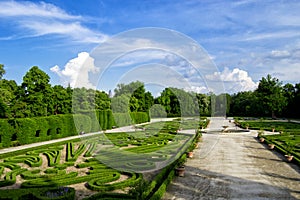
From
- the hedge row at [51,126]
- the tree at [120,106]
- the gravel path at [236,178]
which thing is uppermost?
the tree at [120,106]

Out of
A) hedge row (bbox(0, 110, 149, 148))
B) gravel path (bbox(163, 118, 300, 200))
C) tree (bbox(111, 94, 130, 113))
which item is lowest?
gravel path (bbox(163, 118, 300, 200))

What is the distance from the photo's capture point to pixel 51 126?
69.3 ft

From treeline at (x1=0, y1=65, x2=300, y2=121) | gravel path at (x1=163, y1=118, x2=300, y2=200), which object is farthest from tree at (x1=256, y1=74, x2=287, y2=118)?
gravel path at (x1=163, y1=118, x2=300, y2=200)

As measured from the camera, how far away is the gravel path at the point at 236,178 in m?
8.13

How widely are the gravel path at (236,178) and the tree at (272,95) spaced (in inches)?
1471

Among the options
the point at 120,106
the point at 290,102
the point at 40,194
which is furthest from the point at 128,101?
the point at 290,102

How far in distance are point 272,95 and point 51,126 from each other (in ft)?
133

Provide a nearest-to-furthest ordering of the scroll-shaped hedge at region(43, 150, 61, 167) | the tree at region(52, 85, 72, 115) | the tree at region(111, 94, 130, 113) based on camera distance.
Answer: the scroll-shaped hedge at region(43, 150, 61, 167) → the tree at region(111, 94, 130, 113) → the tree at region(52, 85, 72, 115)

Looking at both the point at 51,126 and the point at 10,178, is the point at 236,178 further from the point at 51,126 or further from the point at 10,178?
the point at 51,126

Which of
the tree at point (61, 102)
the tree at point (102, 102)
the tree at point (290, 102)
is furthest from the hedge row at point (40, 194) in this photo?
the tree at point (290, 102)

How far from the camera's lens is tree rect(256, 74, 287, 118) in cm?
4903

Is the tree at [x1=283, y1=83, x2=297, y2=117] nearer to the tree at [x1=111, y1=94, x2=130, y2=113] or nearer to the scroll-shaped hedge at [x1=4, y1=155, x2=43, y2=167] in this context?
the tree at [x1=111, y1=94, x2=130, y2=113]

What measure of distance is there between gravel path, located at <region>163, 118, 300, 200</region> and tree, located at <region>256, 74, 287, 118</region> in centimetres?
3736

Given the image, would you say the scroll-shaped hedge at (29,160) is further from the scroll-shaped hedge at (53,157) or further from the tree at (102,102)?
the tree at (102,102)
